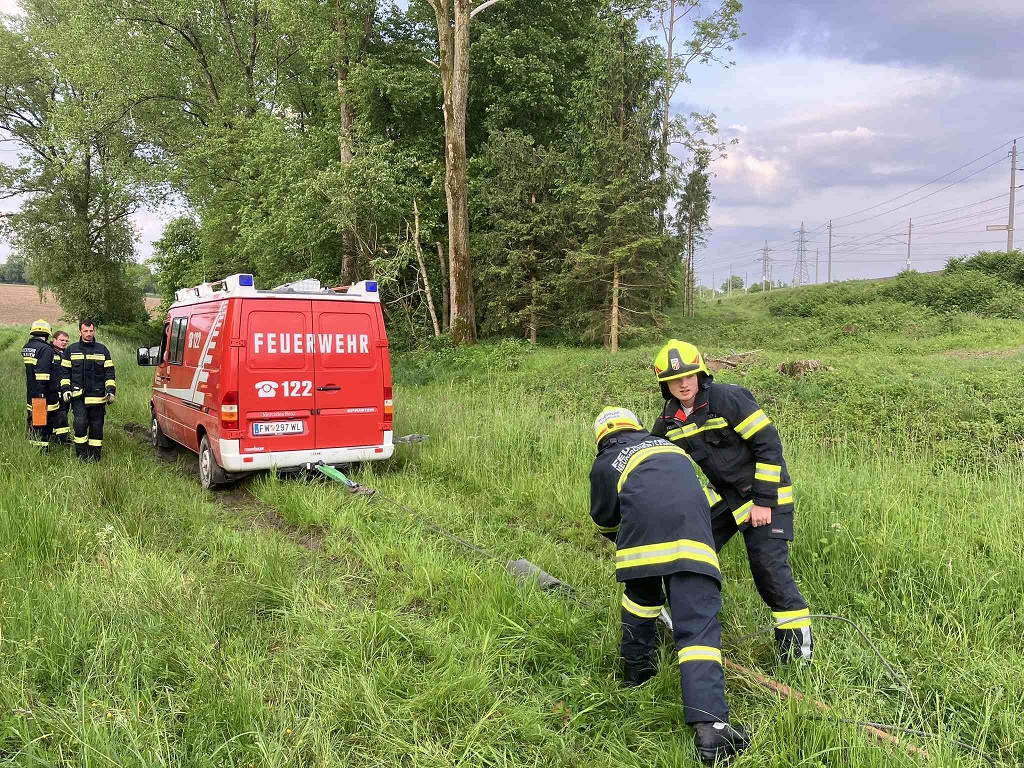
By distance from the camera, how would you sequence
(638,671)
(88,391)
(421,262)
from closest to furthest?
(638,671)
(88,391)
(421,262)

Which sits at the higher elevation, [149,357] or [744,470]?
[149,357]

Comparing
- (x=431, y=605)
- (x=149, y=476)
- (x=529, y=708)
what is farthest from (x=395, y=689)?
(x=149, y=476)

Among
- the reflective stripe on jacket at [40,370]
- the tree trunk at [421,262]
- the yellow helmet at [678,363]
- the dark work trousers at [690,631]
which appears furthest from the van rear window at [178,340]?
the tree trunk at [421,262]

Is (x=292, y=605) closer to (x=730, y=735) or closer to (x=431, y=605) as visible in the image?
(x=431, y=605)

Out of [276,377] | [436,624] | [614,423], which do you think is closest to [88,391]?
[276,377]

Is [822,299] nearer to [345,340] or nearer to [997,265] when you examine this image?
[997,265]

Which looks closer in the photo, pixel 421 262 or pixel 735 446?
pixel 735 446

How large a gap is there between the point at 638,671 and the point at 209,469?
5.46 meters

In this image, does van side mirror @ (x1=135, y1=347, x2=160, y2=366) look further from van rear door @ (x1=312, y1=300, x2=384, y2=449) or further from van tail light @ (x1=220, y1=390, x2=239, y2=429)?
van rear door @ (x1=312, y1=300, x2=384, y2=449)

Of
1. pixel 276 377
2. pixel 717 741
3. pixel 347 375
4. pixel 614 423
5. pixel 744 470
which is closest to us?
pixel 717 741

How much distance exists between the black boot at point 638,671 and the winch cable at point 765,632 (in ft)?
1.36

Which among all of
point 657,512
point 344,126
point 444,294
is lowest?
point 657,512

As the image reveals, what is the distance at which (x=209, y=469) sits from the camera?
661 cm

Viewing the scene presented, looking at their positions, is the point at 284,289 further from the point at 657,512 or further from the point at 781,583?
the point at 781,583
